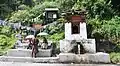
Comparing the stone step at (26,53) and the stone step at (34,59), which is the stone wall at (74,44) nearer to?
the stone step at (26,53)

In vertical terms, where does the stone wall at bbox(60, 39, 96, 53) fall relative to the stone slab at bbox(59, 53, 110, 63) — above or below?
above

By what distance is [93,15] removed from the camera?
2258 centimetres

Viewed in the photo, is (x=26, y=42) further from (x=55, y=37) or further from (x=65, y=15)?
(x=65, y=15)

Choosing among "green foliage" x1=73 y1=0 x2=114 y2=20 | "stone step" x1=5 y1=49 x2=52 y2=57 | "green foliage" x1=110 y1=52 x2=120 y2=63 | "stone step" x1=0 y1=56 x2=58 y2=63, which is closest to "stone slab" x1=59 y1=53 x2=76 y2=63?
"stone step" x1=0 y1=56 x2=58 y2=63

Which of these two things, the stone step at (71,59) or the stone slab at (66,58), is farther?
the stone slab at (66,58)

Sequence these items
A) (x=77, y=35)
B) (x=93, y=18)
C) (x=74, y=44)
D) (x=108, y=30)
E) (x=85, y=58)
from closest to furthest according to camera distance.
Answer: (x=85, y=58) < (x=74, y=44) < (x=77, y=35) < (x=108, y=30) < (x=93, y=18)

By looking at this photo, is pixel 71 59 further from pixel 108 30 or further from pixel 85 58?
pixel 108 30

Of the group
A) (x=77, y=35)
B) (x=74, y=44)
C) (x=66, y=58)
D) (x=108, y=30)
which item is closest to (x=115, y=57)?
(x=74, y=44)

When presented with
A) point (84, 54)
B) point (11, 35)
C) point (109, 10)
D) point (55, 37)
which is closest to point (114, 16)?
point (109, 10)

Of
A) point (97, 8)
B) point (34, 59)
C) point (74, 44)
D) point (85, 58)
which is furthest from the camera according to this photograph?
point (97, 8)

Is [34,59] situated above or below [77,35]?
below

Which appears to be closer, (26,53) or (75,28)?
(26,53)

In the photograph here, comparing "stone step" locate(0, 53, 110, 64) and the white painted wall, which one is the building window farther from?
"stone step" locate(0, 53, 110, 64)

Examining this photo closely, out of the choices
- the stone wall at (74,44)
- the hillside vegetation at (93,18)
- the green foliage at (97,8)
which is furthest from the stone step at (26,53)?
the green foliage at (97,8)
